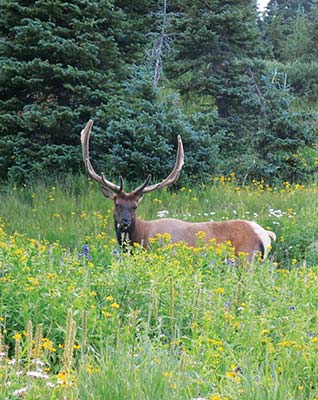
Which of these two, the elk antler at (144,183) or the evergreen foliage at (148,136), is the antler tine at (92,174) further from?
the evergreen foliage at (148,136)

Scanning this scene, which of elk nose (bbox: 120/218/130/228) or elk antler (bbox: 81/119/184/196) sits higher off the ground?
elk antler (bbox: 81/119/184/196)

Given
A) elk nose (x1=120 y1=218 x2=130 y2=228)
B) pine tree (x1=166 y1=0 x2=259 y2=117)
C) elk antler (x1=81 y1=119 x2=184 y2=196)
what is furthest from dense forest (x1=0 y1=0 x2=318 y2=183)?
elk nose (x1=120 y1=218 x2=130 y2=228)

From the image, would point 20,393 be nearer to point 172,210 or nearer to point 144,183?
point 144,183

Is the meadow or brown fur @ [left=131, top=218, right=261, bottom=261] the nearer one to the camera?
the meadow

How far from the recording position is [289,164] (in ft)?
47.4

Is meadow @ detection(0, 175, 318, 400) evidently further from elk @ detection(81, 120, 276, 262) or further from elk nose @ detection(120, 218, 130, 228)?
elk @ detection(81, 120, 276, 262)

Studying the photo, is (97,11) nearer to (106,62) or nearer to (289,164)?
(106,62)

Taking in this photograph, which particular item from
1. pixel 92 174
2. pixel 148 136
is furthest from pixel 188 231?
pixel 148 136

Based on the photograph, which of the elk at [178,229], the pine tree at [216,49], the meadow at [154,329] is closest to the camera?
the meadow at [154,329]

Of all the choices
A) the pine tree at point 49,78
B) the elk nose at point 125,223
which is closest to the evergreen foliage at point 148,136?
the pine tree at point 49,78

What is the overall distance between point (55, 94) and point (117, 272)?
29.0 ft

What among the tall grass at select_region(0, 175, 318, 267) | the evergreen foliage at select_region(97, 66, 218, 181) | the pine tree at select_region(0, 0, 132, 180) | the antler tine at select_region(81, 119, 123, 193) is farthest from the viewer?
the pine tree at select_region(0, 0, 132, 180)

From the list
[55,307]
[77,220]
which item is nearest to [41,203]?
[77,220]

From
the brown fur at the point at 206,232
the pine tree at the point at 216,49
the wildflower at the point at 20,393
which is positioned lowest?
the brown fur at the point at 206,232
